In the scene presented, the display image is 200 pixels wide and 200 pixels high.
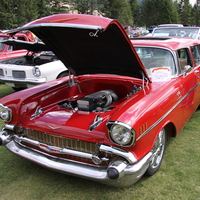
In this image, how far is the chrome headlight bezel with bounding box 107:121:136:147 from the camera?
1.97 metres

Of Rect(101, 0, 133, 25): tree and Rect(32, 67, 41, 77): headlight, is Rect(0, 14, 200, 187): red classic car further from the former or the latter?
Rect(101, 0, 133, 25): tree

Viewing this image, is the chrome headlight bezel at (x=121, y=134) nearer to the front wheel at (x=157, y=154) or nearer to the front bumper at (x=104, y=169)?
the front bumper at (x=104, y=169)

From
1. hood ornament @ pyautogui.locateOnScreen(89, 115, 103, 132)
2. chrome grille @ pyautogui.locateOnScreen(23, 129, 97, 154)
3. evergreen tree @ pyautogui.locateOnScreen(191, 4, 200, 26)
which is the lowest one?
chrome grille @ pyautogui.locateOnScreen(23, 129, 97, 154)

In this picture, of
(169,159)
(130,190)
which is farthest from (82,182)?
(169,159)

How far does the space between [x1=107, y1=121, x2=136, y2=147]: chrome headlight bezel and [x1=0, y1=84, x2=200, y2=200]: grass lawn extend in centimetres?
65

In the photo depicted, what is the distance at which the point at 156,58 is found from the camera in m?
3.23

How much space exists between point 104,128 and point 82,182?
763 mm

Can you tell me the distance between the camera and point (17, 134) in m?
2.66

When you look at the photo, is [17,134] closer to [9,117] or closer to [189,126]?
[9,117]

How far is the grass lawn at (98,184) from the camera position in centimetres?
228

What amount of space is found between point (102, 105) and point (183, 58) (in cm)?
157

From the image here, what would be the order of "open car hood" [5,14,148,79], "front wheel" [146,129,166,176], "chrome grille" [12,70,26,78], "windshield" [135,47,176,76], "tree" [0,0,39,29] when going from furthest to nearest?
1. "tree" [0,0,39,29]
2. "chrome grille" [12,70,26,78]
3. "windshield" [135,47,176,76]
4. "front wheel" [146,129,166,176]
5. "open car hood" [5,14,148,79]

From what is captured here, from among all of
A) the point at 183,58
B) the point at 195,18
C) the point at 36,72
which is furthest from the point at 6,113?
the point at 195,18

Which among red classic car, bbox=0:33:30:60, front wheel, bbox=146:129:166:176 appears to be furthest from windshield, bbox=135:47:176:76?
red classic car, bbox=0:33:30:60
